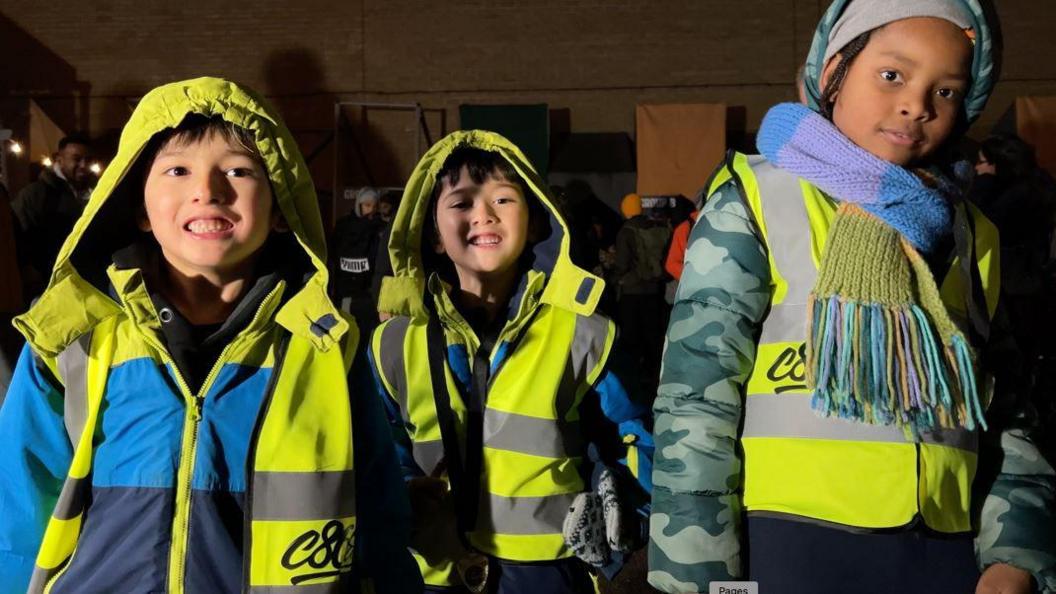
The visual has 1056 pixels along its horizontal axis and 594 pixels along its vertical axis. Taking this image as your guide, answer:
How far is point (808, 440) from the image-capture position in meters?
1.57

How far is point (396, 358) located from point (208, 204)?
2.69 ft

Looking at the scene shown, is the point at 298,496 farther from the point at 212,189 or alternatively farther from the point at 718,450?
the point at 718,450

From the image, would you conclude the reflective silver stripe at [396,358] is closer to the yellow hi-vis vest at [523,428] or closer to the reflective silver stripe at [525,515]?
the yellow hi-vis vest at [523,428]

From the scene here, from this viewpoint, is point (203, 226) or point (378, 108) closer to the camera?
point (203, 226)

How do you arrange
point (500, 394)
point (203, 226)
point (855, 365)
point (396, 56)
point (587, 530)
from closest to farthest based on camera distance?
1. point (855, 365)
2. point (203, 226)
3. point (587, 530)
4. point (500, 394)
5. point (396, 56)

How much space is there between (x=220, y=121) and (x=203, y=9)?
11.3 metres

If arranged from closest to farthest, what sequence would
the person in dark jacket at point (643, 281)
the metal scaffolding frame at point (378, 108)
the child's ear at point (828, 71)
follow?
1. the child's ear at point (828, 71)
2. the person in dark jacket at point (643, 281)
3. the metal scaffolding frame at point (378, 108)

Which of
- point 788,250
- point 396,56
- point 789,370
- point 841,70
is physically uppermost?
point 396,56

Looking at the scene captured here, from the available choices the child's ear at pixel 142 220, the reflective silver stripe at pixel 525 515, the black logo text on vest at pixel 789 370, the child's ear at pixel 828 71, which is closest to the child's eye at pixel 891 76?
the child's ear at pixel 828 71

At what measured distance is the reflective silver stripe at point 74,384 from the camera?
1.66 metres

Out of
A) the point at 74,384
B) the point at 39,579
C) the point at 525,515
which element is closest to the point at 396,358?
the point at 525,515

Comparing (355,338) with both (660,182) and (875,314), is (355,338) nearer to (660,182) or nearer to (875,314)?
(875,314)

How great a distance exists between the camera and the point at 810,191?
169 cm

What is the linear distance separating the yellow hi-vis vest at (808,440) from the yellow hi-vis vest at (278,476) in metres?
0.73
